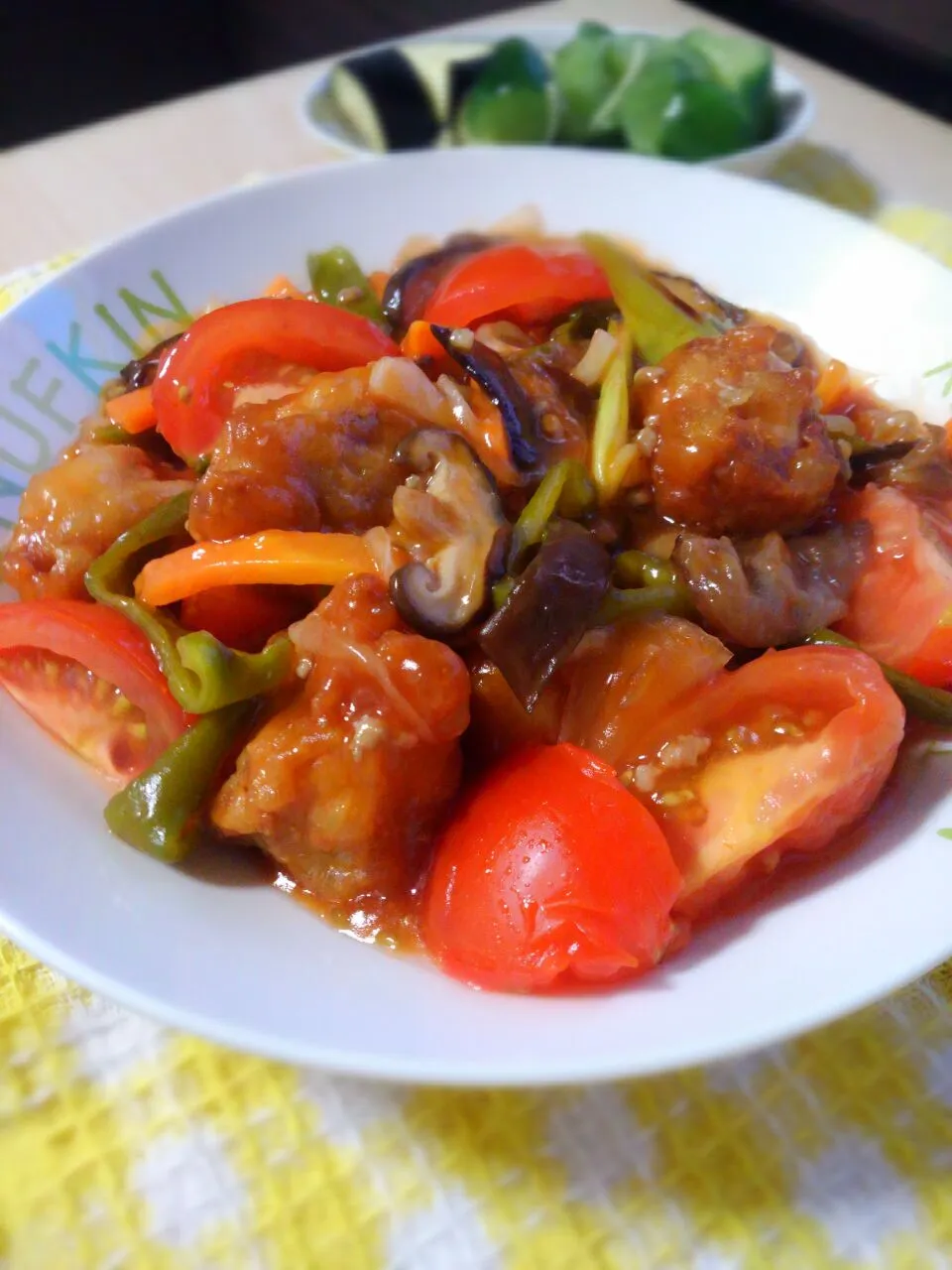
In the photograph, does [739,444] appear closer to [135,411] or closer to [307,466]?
[307,466]

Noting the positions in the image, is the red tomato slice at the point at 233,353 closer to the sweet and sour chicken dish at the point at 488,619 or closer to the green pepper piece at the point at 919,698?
the sweet and sour chicken dish at the point at 488,619

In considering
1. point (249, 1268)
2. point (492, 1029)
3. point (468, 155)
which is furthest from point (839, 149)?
point (249, 1268)

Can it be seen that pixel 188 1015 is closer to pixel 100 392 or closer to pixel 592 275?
pixel 100 392

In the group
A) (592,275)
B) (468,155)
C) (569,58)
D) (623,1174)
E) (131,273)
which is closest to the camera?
(623,1174)

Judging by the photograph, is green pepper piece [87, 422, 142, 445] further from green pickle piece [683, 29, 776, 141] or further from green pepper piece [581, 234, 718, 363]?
green pickle piece [683, 29, 776, 141]

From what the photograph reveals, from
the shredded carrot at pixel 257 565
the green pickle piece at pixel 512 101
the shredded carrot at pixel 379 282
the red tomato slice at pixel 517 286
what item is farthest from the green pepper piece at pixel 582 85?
the shredded carrot at pixel 257 565

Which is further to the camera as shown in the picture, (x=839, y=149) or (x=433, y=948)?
(x=839, y=149)

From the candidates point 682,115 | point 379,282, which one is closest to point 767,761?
point 379,282

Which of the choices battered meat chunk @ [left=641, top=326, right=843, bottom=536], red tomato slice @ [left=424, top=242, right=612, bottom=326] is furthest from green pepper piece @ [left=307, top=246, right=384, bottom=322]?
battered meat chunk @ [left=641, top=326, right=843, bottom=536]
